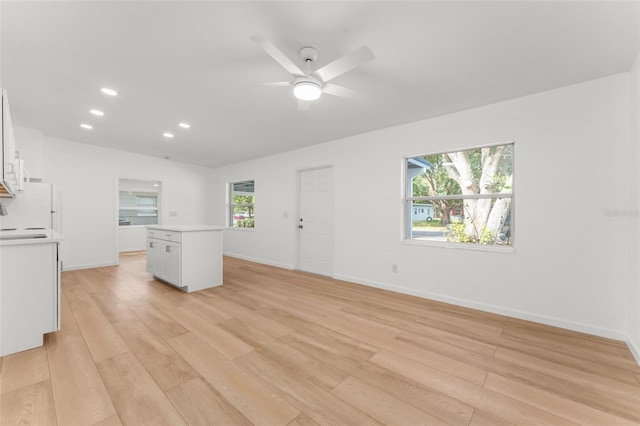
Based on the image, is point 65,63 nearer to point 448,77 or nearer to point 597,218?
point 448,77

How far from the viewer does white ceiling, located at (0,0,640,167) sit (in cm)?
168

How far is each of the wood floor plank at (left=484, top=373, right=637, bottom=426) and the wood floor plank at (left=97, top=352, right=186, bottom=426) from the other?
2.04 m

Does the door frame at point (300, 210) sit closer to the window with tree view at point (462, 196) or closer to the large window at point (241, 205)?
the window with tree view at point (462, 196)

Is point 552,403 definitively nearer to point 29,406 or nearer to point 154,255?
point 29,406

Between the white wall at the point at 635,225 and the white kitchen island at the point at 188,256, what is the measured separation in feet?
15.3

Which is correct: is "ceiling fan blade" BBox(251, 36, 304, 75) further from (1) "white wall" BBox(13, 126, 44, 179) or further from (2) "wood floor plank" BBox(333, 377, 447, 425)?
(1) "white wall" BBox(13, 126, 44, 179)

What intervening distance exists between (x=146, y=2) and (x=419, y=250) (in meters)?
3.74

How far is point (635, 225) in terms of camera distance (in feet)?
7.26

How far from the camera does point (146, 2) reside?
1624 mm

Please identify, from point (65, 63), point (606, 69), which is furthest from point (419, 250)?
point (65, 63)

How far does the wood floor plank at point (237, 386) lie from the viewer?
1456mm

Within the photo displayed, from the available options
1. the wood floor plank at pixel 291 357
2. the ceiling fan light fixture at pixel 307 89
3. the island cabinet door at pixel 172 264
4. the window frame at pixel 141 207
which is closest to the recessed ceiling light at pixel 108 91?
the island cabinet door at pixel 172 264

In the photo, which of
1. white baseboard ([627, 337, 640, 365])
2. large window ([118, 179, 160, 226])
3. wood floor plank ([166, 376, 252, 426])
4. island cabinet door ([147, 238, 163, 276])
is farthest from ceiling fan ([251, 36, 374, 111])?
large window ([118, 179, 160, 226])

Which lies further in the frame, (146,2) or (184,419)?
(146,2)
